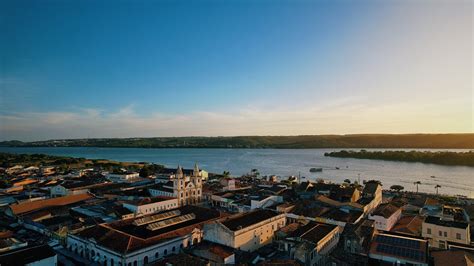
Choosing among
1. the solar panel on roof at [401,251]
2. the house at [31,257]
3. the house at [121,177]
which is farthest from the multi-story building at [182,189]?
the solar panel on roof at [401,251]

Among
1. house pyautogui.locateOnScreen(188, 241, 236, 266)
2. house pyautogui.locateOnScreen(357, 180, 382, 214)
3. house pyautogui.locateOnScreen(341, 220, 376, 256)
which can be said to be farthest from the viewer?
house pyautogui.locateOnScreen(357, 180, 382, 214)

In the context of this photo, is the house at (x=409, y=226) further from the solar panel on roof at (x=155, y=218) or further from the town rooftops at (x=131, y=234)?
the solar panel on roof at (x=155, y=218)

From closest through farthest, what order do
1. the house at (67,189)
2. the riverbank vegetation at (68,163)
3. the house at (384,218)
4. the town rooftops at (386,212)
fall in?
the house at (384,218)
the town rooftops at (386,212)
the house at (67,189)
the riverbank vegetation at (68,163)

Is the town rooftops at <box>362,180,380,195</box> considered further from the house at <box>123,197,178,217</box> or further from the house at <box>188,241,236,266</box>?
the house at <box>188,241,236,266</box>

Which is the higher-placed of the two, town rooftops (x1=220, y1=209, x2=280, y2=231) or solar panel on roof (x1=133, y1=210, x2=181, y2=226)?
town rooftops (x1=220, y1=209, x2=280, y2=231)

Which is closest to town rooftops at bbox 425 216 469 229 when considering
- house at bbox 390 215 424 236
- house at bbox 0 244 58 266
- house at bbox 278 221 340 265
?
house at bbox 390 215 424 236

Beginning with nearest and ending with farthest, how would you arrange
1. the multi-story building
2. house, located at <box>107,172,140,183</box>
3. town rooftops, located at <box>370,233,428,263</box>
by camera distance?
1. town rooftops, located at <box>370,233,428,263</box>
2. the multi-story building
3. house, located at <box>107,172,140,183</box>

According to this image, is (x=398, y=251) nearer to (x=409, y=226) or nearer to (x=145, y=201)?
(x=409, y=226)

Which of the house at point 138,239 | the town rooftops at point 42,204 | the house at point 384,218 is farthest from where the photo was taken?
the town rooftops at point 42,204
